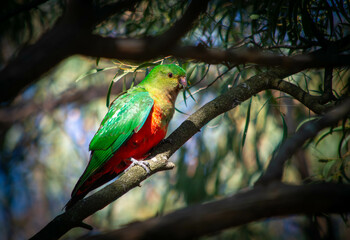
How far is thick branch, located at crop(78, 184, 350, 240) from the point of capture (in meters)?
0.76

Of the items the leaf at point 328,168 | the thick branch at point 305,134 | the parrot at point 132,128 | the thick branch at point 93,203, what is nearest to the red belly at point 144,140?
the parrot at point 132,128

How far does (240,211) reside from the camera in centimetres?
80

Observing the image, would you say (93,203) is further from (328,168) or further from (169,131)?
→ (169,131)

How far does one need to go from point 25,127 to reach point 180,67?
3.41 metres

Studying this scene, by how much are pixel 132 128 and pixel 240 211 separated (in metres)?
1.81

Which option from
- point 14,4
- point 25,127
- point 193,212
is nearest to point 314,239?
point 193,212

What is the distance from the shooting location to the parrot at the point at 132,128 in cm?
250

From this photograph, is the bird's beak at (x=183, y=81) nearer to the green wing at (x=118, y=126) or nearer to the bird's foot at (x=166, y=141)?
the green wing at (x=118, y=126)

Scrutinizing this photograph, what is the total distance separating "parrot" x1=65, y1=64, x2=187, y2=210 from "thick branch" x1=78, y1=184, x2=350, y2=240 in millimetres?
1641

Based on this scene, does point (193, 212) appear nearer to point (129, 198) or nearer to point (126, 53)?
point (126, 53)

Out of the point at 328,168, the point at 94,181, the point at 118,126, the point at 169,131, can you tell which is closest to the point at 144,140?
the point at 118,126

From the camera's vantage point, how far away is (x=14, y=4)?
2.27 meters

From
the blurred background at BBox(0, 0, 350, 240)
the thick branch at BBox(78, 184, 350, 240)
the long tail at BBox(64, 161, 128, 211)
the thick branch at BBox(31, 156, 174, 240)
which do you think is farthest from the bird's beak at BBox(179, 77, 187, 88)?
the thick branch at BBox(78, 184, 350, 240)

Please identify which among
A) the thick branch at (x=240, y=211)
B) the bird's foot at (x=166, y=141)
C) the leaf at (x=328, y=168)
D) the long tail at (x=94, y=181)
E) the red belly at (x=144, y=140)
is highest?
the red belly at (x=144, y=140)
